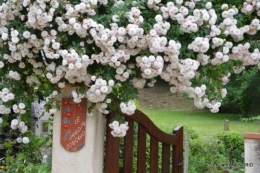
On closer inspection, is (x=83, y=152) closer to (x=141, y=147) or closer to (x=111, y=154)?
(x=111, y=154)

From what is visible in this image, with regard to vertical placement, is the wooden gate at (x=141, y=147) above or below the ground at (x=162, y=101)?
below

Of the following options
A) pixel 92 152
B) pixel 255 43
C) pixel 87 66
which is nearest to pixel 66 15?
pixel 87 66

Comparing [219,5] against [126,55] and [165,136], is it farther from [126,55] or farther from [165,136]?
[165,136]

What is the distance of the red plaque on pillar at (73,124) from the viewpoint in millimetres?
3047

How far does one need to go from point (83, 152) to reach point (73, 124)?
206mm

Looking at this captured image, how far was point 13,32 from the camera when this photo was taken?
103 inches

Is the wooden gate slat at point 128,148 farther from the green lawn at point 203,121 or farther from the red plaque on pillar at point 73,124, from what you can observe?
the green lawn at point 203,121

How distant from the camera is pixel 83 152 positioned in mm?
3096

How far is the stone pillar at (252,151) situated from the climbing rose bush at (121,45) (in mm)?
2672

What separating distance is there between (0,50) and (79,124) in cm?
72

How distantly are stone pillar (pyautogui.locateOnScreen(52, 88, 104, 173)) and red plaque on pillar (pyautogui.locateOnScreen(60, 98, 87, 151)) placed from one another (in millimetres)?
31

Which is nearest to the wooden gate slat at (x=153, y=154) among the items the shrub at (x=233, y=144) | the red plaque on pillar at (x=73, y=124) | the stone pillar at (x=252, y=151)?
the red plaque on pillar at (x=73, y=124)

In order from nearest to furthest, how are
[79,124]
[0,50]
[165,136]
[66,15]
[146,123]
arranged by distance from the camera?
[66,15] < [0,50] < [79,124] < [146,123] < [165,136]

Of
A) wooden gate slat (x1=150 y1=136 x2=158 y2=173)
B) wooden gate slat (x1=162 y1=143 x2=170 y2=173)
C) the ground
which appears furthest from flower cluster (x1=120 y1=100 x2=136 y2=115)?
the ground
